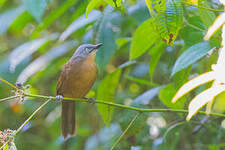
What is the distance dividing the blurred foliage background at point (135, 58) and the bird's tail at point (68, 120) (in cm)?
12

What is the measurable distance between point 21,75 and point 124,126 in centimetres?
133

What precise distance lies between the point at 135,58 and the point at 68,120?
1096 mm

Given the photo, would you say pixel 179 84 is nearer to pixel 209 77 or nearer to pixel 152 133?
pixel 209 77

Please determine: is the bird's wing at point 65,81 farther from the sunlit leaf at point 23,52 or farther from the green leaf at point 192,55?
the green leaf at point 192,55

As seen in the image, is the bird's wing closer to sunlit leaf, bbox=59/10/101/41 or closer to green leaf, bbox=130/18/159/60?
sunlit leaf, bbox=59/10/101/41

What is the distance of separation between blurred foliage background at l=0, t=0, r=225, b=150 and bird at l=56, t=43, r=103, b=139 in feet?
0.43

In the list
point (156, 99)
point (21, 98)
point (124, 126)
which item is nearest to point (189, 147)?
point (156, 99)

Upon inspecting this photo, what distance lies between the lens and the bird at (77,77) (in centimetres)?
285

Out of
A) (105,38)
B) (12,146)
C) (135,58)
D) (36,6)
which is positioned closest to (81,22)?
(105,38)

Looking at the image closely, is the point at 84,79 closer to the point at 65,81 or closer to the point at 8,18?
the point at 65,81

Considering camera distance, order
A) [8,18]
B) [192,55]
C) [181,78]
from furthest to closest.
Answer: [8,18] → [181,78] → [192,55]

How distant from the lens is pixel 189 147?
3.32 metres

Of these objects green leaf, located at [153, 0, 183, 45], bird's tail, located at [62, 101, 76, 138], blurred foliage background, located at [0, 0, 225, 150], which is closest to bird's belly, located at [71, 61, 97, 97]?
blurred foliage background, located at [0, 0, 225, 150]

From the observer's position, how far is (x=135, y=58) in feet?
7.77
